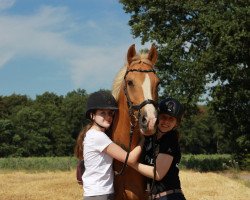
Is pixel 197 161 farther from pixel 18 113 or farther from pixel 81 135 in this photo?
pixel 18 113

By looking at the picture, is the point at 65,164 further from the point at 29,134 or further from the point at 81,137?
the point at 29,134

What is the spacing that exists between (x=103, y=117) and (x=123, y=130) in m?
0.22

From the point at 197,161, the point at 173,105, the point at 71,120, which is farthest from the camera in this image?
the point at 71,120

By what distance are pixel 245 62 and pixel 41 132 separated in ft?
182

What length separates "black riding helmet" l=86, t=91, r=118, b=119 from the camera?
4.03 m

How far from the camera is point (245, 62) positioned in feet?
91.6

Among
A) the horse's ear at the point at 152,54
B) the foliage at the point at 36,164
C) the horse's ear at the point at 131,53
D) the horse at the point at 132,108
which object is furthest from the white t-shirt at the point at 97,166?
the foliage at the point at 36,164

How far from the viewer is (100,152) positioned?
3.97 metres

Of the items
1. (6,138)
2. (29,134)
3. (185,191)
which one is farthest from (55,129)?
(185,191)

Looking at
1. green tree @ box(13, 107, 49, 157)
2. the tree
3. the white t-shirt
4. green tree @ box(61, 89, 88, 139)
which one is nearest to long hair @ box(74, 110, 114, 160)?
the white t-shirt

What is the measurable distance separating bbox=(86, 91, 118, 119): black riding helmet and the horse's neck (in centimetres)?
8

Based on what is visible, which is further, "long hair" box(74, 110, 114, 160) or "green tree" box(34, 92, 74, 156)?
"green tree" box(34, 92, 74, 156)

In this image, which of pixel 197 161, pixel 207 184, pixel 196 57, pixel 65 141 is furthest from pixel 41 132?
pixel 207 184

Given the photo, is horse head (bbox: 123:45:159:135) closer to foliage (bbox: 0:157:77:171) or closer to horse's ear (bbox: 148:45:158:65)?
horse's ear (bbox: 148:45:158:65)
